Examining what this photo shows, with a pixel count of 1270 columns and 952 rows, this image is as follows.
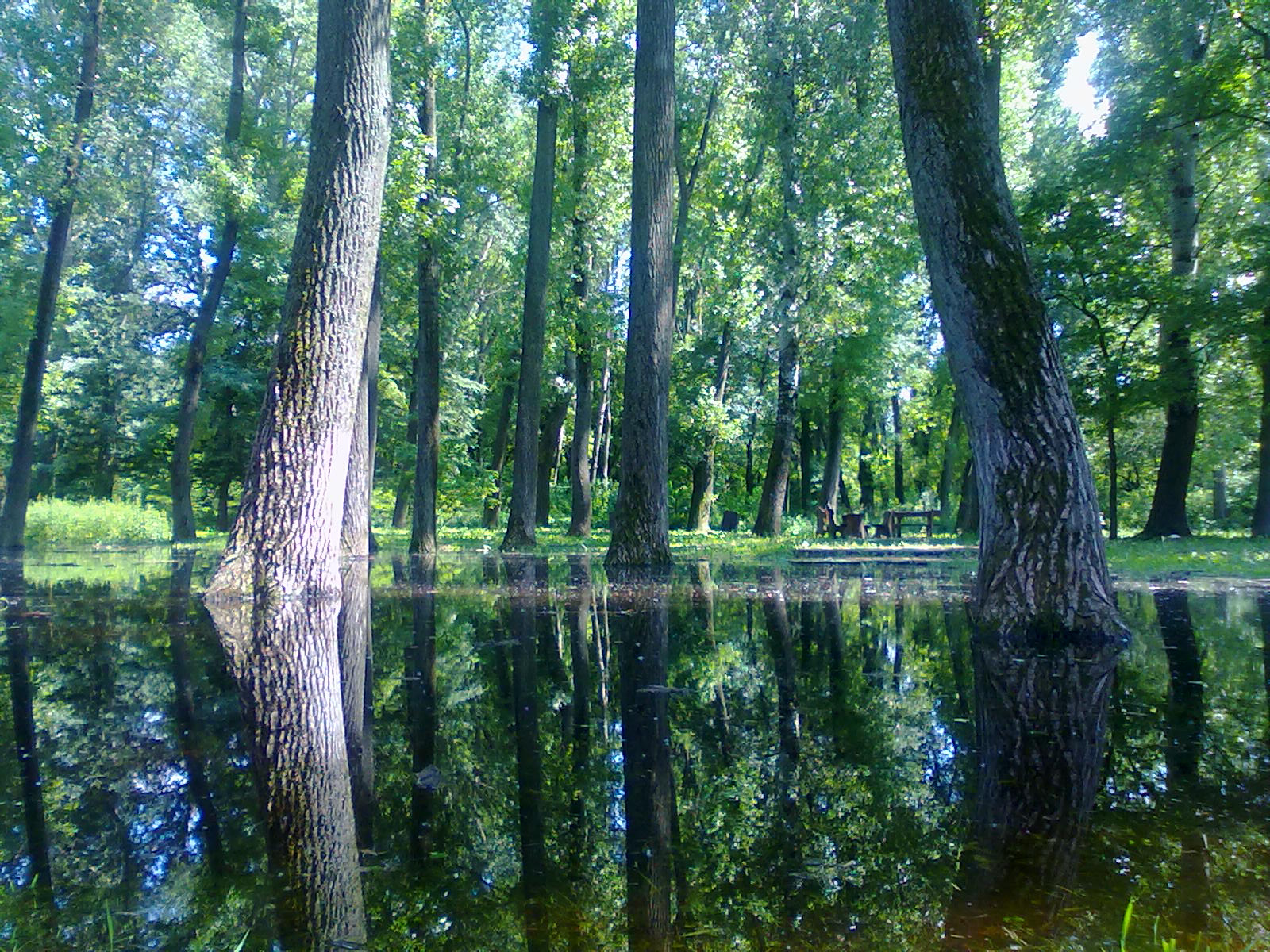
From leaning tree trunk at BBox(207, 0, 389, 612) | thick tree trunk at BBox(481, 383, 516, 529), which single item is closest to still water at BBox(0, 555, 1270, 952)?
leaning tree trunk at BBox(207, 0, 389, 612)

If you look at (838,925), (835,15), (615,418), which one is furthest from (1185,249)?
(615,418)

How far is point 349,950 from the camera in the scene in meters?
1.52

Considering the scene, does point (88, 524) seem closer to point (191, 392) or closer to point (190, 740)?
point (191, 392)

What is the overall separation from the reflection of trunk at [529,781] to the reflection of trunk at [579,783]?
6cm

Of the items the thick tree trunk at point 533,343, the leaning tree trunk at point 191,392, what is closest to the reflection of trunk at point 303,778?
the thick tree trunk at point 533,343

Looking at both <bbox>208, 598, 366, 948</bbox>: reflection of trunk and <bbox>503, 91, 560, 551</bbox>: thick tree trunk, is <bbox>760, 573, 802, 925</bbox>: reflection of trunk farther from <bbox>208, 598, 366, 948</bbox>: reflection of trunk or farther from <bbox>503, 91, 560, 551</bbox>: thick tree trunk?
<bbox>503, 91, 560, 551</bbox>: thick tree trunk

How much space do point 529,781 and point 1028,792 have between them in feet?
4.90

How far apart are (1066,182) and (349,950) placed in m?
19.7

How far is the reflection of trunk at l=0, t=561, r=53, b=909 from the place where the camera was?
6.16ft

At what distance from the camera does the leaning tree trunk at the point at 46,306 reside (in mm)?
19094

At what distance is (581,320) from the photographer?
2111 cm

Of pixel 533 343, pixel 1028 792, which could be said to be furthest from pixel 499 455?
pixel 1028 792

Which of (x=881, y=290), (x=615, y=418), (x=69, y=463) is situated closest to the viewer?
(x=881, y=290)

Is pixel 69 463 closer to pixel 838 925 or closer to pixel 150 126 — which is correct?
pixel 150 126
